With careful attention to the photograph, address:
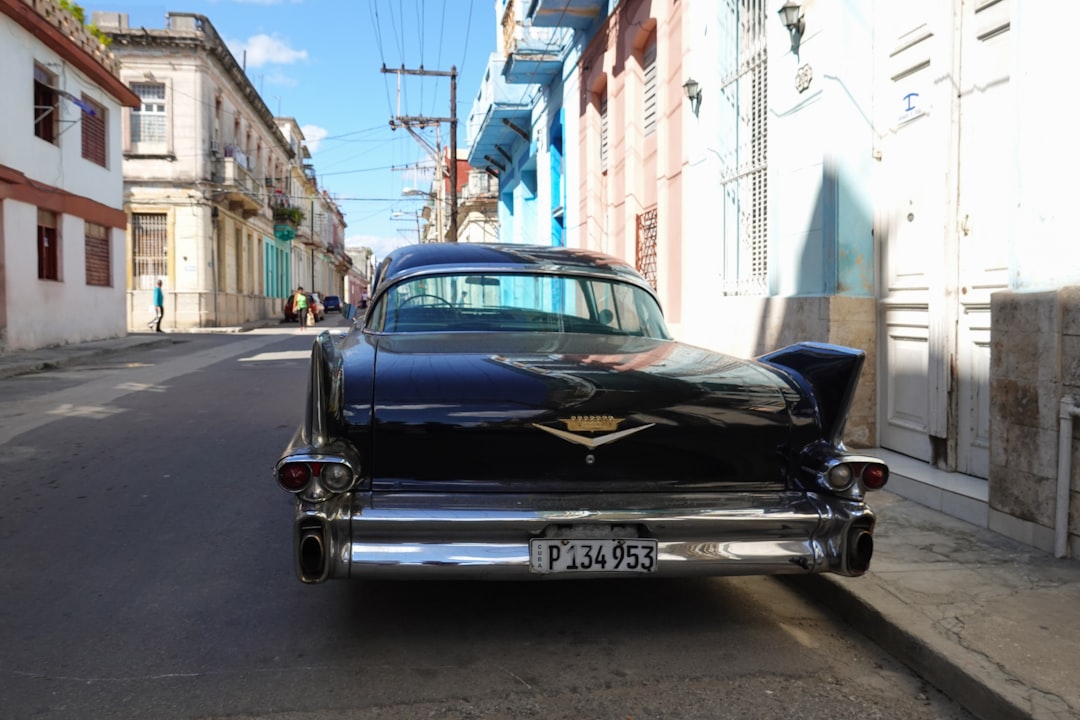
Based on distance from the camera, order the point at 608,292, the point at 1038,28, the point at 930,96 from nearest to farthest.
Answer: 1. the point at 1038,28
2. the point at 608,292
3. the point at 930,96

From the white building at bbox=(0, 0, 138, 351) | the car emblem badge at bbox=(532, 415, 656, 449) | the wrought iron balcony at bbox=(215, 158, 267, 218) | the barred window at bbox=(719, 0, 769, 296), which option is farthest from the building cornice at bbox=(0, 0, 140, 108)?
the car emblem badge at bbox=(532, 415, 656, 449)

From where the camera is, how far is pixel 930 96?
18.3 feet

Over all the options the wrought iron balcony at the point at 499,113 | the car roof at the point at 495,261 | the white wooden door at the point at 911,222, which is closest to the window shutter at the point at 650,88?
the white wooden door at the point at 911,222

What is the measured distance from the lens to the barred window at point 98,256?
19953 mm

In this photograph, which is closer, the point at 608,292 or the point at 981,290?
the point at 608,292

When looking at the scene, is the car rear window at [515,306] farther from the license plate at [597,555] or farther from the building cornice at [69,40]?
the building cornice at [69,40]

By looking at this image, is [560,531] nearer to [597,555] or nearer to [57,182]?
[597,555]

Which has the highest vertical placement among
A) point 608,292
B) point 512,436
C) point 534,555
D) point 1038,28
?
point 1038,28

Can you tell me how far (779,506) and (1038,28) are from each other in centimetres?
270

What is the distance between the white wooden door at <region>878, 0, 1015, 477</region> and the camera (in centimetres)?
498

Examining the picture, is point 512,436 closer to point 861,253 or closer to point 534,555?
point 534,555

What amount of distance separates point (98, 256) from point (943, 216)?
19.8 metres

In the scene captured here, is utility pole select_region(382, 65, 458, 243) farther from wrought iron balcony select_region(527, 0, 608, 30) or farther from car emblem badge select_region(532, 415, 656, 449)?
car emblem badge select_region(532, 415, 656, 449)

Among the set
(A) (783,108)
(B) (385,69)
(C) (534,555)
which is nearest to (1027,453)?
(C) (534,555)
